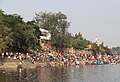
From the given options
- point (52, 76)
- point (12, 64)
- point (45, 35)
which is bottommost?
point (52, 76)

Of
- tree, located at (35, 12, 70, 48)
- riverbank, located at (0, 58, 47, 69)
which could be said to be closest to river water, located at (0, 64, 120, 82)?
riverbank, located at (0, 58, 47, 69)

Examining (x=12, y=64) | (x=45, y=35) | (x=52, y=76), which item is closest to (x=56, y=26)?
(x=45, y=35)

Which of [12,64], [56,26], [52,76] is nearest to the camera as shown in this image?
[52,76]

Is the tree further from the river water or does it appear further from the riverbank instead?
the river water

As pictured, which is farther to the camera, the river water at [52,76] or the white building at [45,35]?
the white building at [45,35]

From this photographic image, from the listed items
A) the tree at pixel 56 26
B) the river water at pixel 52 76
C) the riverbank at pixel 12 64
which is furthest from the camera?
the tree at pixel 56 26

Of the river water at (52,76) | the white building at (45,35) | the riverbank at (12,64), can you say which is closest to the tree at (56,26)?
the white building at (45,35)

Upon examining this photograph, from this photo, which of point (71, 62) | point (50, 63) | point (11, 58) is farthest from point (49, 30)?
point (11, 58)

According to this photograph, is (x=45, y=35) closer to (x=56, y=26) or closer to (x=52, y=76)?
(x=56, y=26)

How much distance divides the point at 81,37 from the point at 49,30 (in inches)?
2387

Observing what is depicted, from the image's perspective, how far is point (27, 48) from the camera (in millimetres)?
90688

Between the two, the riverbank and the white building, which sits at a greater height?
the white building

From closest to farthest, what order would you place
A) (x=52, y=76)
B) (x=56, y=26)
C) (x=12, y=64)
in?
(x=52, y=76), (x=12, y=64), (x=56, y=26)

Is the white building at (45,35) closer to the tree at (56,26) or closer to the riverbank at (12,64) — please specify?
the tree at (56,26)
